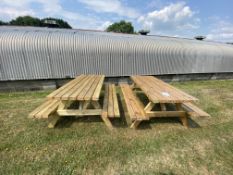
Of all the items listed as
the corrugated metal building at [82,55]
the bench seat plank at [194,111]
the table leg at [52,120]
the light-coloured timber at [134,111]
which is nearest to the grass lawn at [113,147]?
the table leg at [52,120]

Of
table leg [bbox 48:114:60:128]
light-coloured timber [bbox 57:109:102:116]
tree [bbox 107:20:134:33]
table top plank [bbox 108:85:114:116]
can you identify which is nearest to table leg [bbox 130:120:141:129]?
table top plank [bbox 108:85:114:116]

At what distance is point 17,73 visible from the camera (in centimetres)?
679

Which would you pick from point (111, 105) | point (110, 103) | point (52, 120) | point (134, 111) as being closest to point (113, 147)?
point (134, 111)

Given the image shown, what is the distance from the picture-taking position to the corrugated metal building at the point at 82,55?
6.72m

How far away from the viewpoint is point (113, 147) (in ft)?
10.6

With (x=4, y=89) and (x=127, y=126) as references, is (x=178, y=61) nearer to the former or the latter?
(x=127, y=126)

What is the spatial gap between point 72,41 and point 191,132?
252 inches

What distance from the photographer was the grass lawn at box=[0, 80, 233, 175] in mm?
2727

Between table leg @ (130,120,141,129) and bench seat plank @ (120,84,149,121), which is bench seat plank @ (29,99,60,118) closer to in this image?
bench seat plank @ (120,84,149,121)

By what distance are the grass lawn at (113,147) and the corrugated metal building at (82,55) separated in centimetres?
289

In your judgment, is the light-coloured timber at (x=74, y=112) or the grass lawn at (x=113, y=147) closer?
the grass lawn at (x=113, y=147)

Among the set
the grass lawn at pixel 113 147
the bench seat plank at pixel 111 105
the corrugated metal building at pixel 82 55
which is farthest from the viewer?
the corrugated metal building at pixel 82 55

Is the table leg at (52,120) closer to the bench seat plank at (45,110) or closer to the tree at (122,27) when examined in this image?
the bench seat plank at (45,110)

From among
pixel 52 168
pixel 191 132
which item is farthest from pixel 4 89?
pixel 191 132
